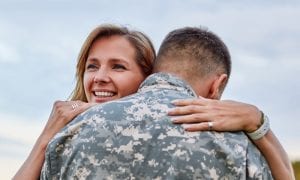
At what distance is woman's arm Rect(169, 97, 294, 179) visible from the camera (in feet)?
13.6

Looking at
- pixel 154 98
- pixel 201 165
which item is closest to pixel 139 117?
pixel 154 98

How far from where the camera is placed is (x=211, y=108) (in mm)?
4371

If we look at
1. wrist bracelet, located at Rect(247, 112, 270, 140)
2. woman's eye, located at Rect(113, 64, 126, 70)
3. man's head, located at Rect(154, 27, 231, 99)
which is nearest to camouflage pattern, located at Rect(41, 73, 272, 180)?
wrist bracelet, located at Rect(247, 112, 270, 140)

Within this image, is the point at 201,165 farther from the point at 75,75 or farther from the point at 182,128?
the point at 75,75

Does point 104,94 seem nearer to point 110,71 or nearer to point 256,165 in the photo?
point 110,71

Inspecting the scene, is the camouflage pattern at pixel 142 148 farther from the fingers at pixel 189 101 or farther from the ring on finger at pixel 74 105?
the ring on finger at pixel 74 105

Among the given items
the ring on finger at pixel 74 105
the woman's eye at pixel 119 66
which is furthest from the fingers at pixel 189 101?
the woman's eye at pixel 119 66

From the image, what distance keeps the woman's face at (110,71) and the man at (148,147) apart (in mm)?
1163

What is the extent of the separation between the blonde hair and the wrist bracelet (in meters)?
1.40

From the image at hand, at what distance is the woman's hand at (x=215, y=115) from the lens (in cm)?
413

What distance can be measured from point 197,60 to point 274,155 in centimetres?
72

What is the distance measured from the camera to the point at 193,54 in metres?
4.50

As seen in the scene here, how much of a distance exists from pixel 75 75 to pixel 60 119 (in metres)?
1.32

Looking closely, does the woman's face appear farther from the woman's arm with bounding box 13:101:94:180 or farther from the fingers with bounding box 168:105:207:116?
the fingers with bounding box 168:105:207:116
